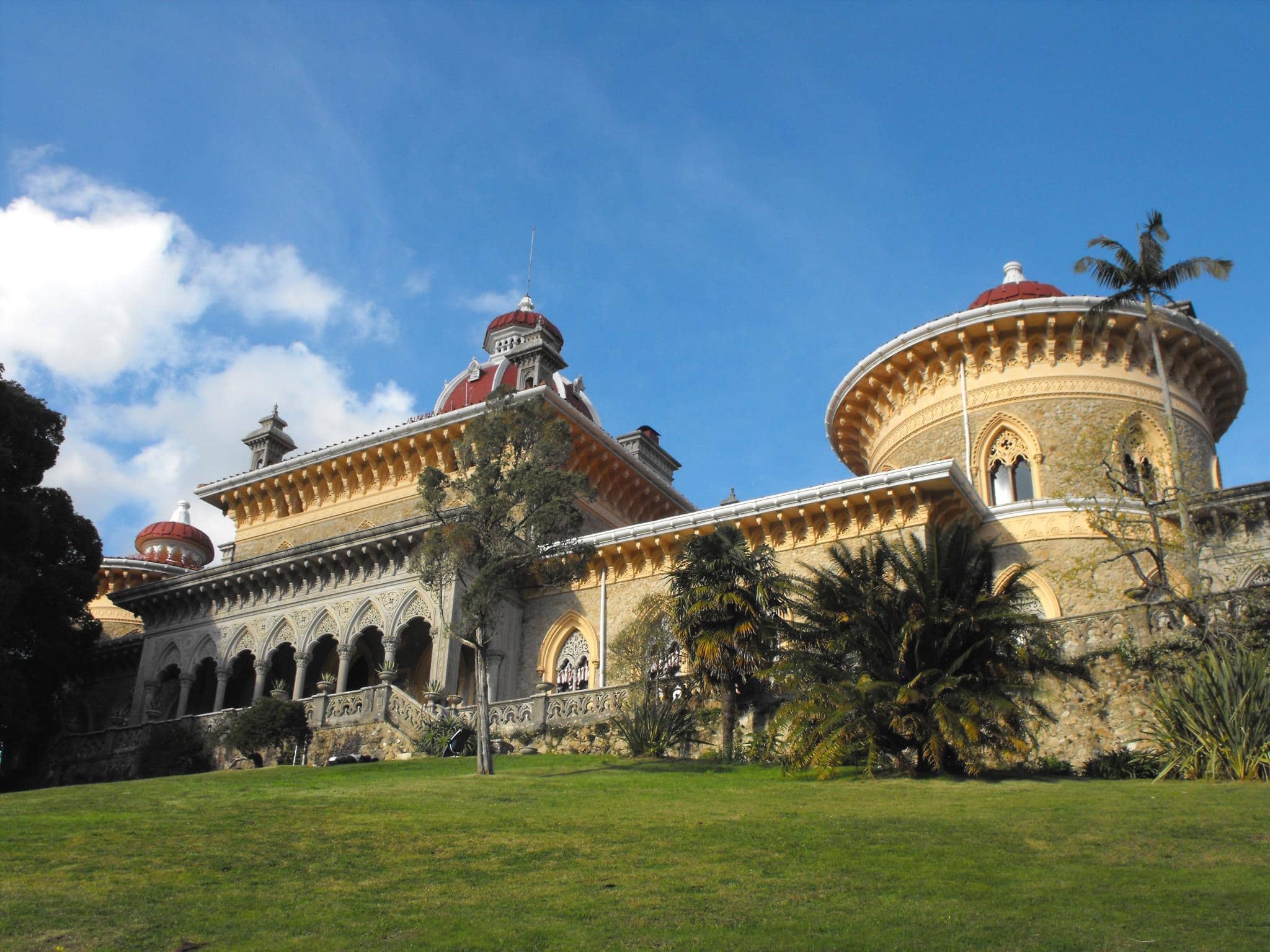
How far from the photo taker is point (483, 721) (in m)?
17.2

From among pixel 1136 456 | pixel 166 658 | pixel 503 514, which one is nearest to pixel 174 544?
pixel 166 658

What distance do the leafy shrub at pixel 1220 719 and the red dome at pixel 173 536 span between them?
37.8 metres

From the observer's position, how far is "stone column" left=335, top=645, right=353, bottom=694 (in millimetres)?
24825

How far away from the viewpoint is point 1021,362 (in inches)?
989

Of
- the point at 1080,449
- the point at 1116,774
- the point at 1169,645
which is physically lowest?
the point at 1116,774

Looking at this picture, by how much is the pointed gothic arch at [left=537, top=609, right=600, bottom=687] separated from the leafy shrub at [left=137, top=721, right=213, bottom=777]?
7259 millimetres

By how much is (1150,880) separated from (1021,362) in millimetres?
18461

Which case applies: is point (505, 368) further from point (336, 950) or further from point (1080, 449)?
point (336, 950)

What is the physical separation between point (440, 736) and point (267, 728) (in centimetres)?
379

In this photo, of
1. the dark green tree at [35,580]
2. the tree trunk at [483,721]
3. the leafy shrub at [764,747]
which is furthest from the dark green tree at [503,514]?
the dark green tree at [35,580]

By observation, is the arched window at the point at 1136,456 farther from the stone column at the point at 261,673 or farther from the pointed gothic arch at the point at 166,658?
the pointed gothic arch at the point at 166,658

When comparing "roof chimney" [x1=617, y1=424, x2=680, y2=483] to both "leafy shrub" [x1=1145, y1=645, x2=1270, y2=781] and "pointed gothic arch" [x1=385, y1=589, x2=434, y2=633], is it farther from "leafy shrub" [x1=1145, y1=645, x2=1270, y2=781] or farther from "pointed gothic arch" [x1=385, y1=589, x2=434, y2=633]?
"leafy shrub" [x1=1145, y1=645, x2=1270, y2=781]

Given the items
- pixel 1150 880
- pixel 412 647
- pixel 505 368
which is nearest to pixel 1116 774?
pixel 1150 880

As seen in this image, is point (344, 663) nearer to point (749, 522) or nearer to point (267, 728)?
point (267, 728)
